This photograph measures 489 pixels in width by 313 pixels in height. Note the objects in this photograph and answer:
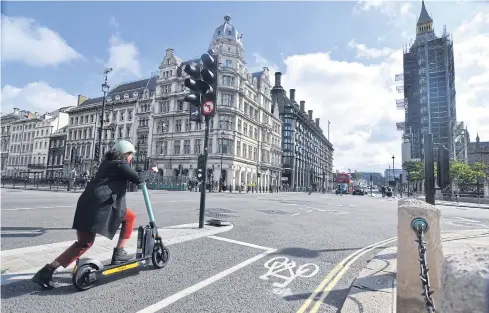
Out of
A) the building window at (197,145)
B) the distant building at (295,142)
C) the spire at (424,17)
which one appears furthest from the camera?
the spire at (424,17)

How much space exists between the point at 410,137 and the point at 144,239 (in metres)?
95.0

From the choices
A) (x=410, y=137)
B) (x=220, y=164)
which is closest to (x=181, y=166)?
(x=220, y=164)

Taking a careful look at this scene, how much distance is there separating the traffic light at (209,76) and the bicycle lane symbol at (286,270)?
4.44 m

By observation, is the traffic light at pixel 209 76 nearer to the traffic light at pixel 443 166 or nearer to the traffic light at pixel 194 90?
the traffic light at pixel 194 90

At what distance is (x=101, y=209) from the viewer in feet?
10.7

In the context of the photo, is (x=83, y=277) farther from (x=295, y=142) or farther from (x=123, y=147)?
(x=295, y=142)

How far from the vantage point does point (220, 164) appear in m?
47.9

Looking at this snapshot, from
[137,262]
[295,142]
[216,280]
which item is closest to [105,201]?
[137,262]

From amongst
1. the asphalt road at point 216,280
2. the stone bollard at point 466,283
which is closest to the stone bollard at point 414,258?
the asphalt road at point 216,280

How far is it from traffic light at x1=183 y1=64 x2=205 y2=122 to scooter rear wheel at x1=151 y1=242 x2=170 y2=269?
4054 millimetres

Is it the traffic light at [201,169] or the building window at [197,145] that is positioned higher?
the building window at [197,145]

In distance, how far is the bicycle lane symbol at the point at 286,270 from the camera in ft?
13.0

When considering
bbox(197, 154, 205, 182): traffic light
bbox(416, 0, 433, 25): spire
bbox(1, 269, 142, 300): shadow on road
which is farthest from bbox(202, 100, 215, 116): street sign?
bbox(416, 0, 433, 25): spire

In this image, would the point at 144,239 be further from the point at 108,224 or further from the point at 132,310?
the point at 132,310
